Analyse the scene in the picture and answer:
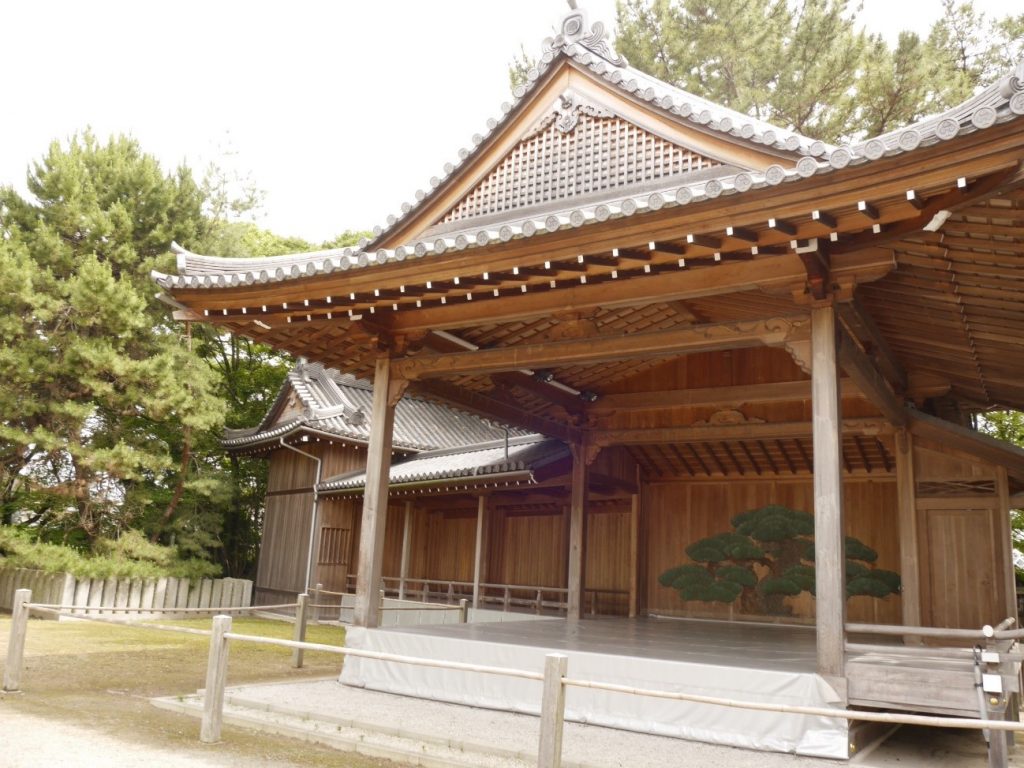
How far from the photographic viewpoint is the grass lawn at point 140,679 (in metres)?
5.12

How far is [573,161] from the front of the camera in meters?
7.52

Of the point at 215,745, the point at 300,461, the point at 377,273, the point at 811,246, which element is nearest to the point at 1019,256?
the point at 811,246

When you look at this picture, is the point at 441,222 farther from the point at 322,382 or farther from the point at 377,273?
the point at 322,382

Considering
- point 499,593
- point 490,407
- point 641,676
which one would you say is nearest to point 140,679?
point 490,407

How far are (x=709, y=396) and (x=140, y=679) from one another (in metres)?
6.98

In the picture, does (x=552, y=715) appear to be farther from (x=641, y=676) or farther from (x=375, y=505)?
(x=375, y=505)

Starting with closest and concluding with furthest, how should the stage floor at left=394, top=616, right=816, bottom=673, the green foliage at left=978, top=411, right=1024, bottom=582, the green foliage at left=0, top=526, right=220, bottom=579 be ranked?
the stage floor at left=394, top=616, right=816, bottom=673 < the green foliage at left=0, top=526, right=220, bottom=579 < the green foliage at left=978, top=411, right=1024, bottom=582

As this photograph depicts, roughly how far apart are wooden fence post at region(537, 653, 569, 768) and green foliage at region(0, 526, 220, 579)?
12.9 meters

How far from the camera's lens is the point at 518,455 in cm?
1311

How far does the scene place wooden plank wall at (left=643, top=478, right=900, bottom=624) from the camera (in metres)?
10.7

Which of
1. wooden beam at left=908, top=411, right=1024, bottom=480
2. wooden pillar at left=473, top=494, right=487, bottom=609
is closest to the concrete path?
wooden beam at left=908, top=411, right=1024, bottom=480

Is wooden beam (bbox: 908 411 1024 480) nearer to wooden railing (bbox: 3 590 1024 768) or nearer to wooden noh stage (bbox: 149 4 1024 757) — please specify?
wooden noh stage (bbox: 149 4 1024 757)

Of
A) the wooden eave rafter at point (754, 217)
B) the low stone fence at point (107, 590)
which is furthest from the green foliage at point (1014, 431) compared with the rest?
the low stone fence at point (107, 590)

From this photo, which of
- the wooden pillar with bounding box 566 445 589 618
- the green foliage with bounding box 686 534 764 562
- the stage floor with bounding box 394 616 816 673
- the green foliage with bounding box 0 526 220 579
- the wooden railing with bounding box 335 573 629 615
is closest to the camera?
the stage floor with bounding box 394 616 816 673
